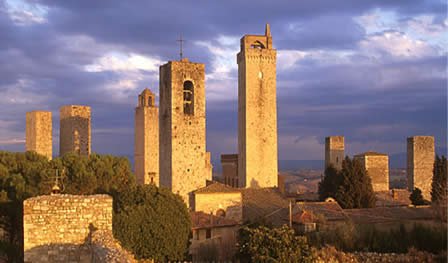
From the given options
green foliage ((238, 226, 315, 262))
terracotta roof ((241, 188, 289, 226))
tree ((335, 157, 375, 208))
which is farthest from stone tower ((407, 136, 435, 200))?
green foliage ((238, 226, 315, 262))

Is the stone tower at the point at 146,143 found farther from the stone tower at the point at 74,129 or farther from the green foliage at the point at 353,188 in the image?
the green foliage at the point at 353,188

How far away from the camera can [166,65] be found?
27.8 meters

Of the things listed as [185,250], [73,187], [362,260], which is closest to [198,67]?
[73,187]

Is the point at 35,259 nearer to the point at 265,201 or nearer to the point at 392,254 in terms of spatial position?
the point at 392,254

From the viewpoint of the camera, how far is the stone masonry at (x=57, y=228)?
32.8ft

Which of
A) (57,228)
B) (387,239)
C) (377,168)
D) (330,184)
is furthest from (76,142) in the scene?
(377,168)

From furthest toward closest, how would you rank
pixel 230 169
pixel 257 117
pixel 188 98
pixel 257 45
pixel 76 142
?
1. pixel 230 169
2. pixel 257 45
3. pixel 257 117
4. pixel 76 142
5. pixel 188 98

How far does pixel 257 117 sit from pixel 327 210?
12894 millimetres

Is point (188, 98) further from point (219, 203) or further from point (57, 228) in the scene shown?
point (57, 228)

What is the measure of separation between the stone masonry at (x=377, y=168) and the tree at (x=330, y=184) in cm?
708

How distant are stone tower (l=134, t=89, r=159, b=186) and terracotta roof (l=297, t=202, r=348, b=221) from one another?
14.0 metres

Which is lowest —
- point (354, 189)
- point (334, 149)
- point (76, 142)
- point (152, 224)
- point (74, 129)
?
point (152, 224)

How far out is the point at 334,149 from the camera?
40.3m

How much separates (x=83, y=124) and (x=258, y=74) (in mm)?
12006
